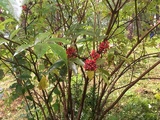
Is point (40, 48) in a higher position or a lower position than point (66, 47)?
lower

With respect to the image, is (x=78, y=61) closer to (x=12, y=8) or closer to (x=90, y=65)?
(x=90, y=65)

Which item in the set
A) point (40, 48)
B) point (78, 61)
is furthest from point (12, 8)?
point (78, 61)

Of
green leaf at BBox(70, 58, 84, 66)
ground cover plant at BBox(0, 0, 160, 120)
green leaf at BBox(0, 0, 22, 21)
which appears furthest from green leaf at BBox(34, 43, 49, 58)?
green leaf at BBox(70, 58, 84, 66)

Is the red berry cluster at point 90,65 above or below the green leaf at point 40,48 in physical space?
above

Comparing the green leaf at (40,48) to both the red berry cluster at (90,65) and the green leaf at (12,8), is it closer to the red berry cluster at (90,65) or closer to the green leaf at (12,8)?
the green leaf at (12,8)

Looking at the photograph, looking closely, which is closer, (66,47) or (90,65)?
(90,65)

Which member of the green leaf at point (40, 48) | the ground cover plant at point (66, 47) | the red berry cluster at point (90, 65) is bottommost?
the green leaf at point (40, 48)

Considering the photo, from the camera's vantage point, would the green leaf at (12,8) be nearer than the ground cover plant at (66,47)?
Yes

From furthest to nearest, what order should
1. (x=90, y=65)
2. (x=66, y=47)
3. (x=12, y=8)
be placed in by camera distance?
(x=66, y=47) < (x=90, y=65) < (x=12, y=8)

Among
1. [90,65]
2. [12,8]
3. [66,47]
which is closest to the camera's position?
[12,8]

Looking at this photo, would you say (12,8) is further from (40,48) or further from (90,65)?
(90,65)

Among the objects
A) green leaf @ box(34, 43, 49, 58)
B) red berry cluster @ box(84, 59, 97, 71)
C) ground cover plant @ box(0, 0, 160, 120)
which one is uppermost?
ground cover plant @ box(0, 0, 160, 120)

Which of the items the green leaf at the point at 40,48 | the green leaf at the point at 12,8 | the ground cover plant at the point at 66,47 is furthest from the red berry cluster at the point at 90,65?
the green leaf at the point at 12,8

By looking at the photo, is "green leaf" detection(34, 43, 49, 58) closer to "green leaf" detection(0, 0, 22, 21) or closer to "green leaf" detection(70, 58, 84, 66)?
"green leaf" detection(0, 0, 22, 21)
